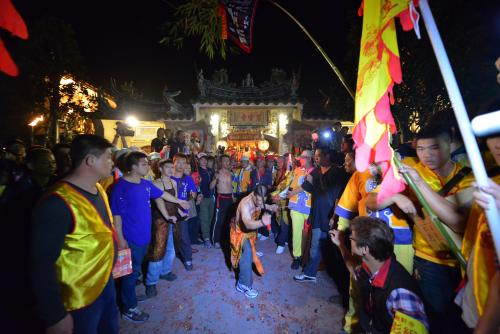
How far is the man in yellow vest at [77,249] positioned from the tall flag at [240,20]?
234cm

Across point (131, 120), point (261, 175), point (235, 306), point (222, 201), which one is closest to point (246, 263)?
point (235, 306)

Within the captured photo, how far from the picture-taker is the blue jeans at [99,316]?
193cm

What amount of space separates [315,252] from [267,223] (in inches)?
52.8

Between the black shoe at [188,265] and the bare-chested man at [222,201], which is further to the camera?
the bare-chested man at [222,201]

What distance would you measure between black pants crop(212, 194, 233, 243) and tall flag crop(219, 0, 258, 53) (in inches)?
160

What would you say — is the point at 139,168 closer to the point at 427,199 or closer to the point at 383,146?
the point at 383,146

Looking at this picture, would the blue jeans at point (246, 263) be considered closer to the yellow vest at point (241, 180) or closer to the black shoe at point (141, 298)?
the black shoe at point (141, 298)

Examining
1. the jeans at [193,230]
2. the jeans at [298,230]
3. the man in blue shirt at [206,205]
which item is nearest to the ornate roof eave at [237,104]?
the man in blue shirt at [206,205]

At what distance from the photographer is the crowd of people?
5.26 feet

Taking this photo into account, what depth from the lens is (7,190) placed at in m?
3.16

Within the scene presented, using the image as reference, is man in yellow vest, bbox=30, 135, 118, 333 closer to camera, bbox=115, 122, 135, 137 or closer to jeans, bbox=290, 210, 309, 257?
jeans, bbox=290, 210, 309, 257

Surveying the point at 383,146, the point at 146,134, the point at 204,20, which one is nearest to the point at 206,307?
the point at 383,146

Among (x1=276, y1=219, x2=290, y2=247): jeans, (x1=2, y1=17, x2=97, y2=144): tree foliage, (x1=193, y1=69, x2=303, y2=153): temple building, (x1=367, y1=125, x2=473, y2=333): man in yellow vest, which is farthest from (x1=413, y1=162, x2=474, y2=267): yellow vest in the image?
(x1=193, y1=69, x2=303, y2=153): temple building

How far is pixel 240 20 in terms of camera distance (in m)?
3.29
